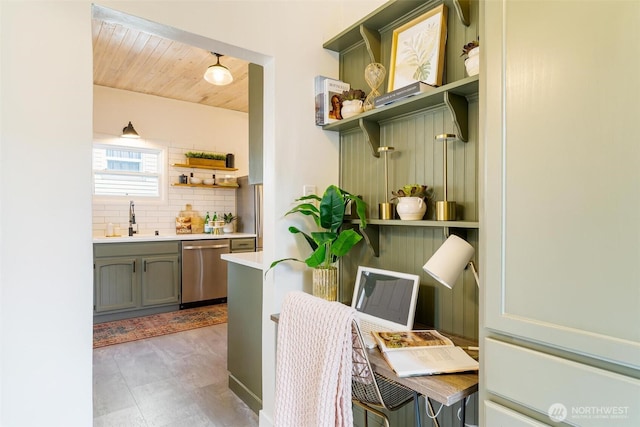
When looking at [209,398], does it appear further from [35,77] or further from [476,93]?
[476,93]

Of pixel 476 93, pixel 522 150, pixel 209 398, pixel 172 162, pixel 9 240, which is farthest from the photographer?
pixel 172 162

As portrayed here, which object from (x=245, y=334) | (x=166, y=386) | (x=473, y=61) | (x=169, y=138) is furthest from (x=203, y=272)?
(x=473, y=61)

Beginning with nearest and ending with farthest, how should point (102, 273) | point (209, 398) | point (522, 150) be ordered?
point (522, 150)
point (209, 398)
point (102, 273)

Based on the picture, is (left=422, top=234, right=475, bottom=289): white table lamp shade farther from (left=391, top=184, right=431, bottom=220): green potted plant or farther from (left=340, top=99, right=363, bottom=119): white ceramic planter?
(left=340, top=99, right=363, bottom=119): white ceramic planter

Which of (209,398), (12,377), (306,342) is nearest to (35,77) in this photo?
(12,377)

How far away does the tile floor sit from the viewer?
2201mm

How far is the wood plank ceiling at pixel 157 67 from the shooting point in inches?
122

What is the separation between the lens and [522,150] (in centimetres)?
91

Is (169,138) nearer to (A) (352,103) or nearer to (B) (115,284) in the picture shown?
(B) (115,284)

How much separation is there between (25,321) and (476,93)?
1982 millimetres

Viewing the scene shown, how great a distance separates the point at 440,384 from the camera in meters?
1.10

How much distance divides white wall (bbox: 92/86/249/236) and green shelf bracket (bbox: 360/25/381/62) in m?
3.72

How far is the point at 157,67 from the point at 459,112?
11.3 ft

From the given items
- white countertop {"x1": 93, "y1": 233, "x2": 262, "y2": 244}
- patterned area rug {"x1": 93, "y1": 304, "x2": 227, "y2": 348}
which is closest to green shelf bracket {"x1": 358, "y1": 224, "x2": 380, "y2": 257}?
patterned area rug {"x1": 93, "y1": 304, "x2": 227, "y2": 348}
